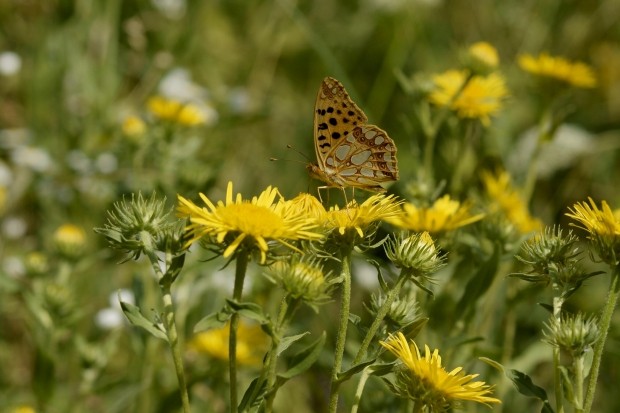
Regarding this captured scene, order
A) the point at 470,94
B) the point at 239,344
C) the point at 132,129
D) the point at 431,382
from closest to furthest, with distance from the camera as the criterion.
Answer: the point at 431,382 → the point at 239,344 → the point at 470,94 → the point at 132,129

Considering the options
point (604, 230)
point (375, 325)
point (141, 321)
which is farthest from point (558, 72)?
point (141, 321)

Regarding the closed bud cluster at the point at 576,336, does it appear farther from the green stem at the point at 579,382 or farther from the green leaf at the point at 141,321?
the green leaf at the point at 141,321

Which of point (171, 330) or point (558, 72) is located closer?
point (171, 330)

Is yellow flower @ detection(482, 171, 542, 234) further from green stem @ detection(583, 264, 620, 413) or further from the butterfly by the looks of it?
green stem @ detection(583, 264, 620, 413)

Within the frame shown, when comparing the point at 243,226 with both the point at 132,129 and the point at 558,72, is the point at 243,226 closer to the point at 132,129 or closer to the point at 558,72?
the point at 132,129

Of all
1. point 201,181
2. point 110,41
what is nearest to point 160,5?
point 110,41

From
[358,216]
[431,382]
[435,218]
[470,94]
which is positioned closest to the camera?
[431,382]
